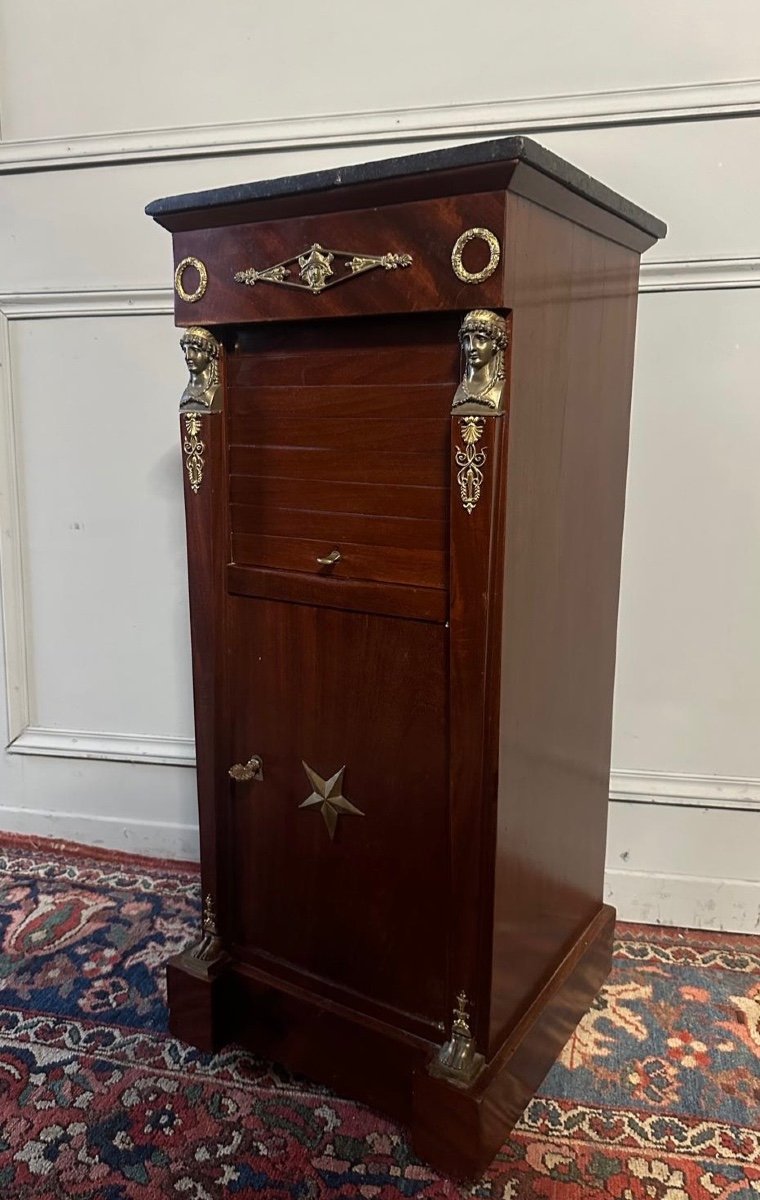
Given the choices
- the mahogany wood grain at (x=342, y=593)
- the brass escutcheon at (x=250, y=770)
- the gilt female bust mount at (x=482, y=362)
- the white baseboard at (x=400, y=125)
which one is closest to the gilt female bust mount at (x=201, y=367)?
the mahogany wood grain at (x=342, y=593)

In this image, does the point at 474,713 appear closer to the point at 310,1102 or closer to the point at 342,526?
the point at 342,526

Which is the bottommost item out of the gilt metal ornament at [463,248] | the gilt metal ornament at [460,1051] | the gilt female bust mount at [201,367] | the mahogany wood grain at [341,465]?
the gilt metal ornament at [460,1051]

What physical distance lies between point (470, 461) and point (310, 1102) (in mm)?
871

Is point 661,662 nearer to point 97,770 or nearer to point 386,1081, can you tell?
point 386,1081

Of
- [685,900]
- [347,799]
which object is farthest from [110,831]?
[685,900]

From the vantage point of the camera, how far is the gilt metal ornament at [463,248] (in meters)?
0.92

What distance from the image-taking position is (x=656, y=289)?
1455 millimetres

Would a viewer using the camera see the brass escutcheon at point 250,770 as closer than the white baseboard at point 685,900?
Yes

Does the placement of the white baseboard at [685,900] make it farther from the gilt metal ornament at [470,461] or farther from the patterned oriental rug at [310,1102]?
the gilt metal ornament at [470,461]

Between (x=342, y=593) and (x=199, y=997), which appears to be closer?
(x=342, y=593)

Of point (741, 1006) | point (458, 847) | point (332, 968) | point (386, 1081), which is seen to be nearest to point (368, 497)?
point (458, 847)

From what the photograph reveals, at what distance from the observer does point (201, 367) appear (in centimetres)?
117

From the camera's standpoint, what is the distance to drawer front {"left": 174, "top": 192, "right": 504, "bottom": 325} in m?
0.94

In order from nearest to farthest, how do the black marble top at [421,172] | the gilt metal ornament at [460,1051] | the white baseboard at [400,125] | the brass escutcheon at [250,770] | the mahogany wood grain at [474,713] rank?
the black marble top at [421,172] < the mahogany wood grain at [474,713] < the gilt metal ornament at [460,1051] < the brass escutcheon at [250,770] < the white baseboard at [400,125]
